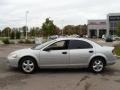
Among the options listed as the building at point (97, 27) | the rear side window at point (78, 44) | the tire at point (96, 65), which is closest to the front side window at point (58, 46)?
the rear side window at point (78, 44)

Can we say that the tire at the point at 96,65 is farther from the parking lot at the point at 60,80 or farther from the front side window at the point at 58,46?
the front side window at the point at 58,46

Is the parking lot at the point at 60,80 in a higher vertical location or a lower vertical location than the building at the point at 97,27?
lower

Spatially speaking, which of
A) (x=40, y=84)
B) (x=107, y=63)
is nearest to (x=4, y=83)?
(x=40, y=84)

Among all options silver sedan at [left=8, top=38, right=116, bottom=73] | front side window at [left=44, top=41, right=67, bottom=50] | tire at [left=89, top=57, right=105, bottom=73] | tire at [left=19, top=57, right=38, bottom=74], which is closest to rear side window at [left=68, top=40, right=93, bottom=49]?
silver sedan at [left=8, top=38, right=116, bottom=73]

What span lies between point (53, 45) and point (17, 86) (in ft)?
9.69

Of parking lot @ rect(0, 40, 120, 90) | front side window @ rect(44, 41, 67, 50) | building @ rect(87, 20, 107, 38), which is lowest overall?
parking lot @ rect(0, 40, 120, 90)

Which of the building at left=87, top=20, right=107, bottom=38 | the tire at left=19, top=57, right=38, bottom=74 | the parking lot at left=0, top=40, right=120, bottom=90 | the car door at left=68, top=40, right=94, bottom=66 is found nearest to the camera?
the parking lot at left=0, top=40, right=120, bottom=90

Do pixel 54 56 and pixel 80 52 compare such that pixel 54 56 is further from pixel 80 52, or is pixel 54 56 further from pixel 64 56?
pixel 80 52

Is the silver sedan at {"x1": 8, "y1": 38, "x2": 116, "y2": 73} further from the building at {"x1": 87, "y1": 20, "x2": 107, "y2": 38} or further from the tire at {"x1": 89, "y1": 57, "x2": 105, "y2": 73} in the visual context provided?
the building at {"x1": 87, "y1": 20, "x2": 107, "y2": 38}

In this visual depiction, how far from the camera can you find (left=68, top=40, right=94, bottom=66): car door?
10102 millimetres

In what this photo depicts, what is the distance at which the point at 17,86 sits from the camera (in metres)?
7.75

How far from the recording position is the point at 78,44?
10367mm

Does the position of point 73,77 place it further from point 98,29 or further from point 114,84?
point 98,29

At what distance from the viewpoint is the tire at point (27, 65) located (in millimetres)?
9969
